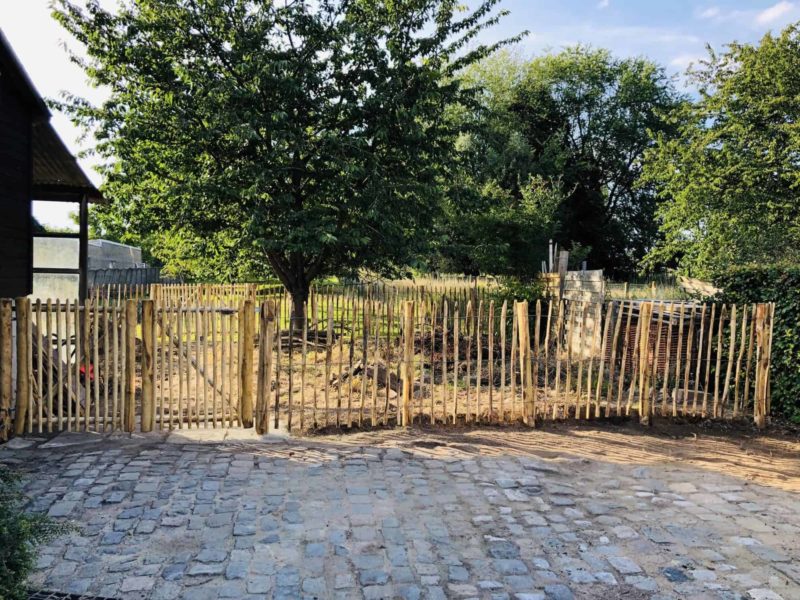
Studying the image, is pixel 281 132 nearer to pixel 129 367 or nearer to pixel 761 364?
pixel 129 367

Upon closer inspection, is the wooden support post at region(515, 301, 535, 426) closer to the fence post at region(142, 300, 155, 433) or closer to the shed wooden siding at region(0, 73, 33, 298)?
the fence post at region(142, 300, 155, 433)

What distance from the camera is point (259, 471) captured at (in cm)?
556

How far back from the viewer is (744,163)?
17.6 metres

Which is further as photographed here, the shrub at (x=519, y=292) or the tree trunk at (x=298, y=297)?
the shrub at (x=519, y=292)

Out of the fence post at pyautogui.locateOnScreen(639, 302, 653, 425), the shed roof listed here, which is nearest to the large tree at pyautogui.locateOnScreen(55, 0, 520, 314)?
the shed roof

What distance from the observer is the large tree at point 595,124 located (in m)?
35.9

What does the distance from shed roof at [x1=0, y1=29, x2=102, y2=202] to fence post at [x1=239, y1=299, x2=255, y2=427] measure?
477 centimetres

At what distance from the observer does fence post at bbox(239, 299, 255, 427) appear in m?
6.73

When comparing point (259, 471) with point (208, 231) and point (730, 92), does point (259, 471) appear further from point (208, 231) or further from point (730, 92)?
point (730, 92)

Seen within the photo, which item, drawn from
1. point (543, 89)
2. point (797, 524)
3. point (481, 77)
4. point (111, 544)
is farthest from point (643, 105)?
→ point (111, 544)

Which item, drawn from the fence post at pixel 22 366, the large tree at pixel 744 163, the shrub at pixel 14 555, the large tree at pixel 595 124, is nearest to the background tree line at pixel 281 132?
the fence post at pixel 22 366

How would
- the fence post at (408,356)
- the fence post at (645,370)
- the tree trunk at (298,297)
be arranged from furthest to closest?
the tree trunk at (298,297)
the fence post at (645,370)
the fence post at (408,356)

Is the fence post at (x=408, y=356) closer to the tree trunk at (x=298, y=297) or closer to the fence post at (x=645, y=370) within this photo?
the fence post at (x=645, y=370)

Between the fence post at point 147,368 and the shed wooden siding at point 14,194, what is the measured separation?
2.74 meters
